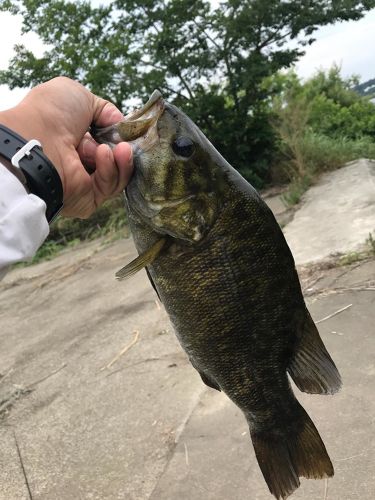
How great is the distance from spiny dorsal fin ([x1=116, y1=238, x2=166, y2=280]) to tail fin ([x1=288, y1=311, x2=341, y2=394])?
610 millimetres

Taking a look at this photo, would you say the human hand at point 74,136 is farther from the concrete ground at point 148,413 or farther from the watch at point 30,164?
the concrete ground at point 148,413

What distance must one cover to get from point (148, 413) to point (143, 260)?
2613mm

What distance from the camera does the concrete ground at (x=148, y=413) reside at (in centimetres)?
312

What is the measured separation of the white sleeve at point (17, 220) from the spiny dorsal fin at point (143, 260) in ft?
1.09

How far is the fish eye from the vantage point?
1792 mm

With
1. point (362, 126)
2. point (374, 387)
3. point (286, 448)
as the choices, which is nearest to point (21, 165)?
point (286, 448)

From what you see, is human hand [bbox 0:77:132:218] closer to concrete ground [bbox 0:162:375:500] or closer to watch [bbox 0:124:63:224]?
watch [bbox 0:124:63:224]

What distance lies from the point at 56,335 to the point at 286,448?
494 centimetres

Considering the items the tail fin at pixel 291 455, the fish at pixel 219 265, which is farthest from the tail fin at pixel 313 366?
the tail fin at pixel 291 455

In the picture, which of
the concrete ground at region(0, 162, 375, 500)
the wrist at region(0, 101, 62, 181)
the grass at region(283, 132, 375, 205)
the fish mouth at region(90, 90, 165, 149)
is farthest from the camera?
the grass at region(283, 132, 375, 205)

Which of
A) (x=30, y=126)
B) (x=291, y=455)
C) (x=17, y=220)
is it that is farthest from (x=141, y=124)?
(x=291, y=455)

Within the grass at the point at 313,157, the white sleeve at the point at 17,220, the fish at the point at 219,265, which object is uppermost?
the white sleeve at the point at 17,220

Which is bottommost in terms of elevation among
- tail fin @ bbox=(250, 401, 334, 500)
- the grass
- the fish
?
the grass

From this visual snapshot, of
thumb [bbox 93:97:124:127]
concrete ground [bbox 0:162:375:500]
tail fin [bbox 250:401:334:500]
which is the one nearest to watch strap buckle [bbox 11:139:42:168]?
thumb [bbox 93:97:124:127]
